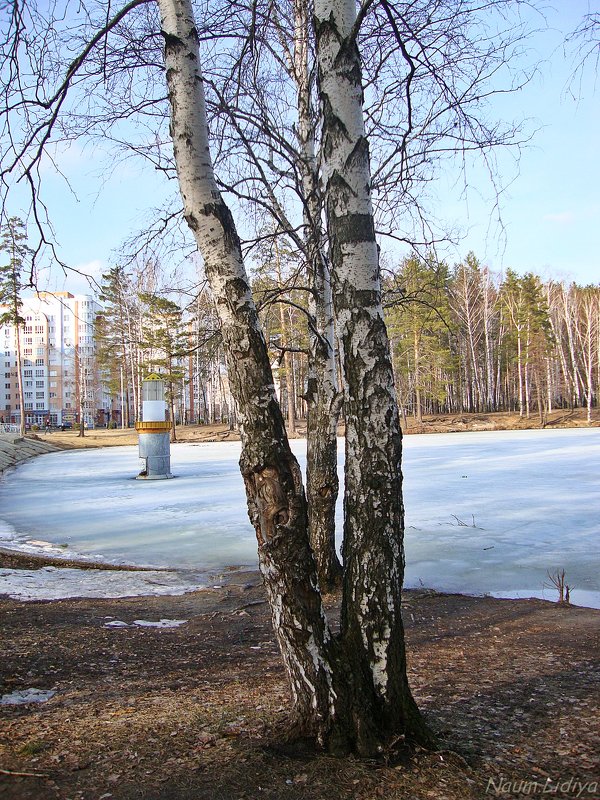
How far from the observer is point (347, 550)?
9.32ft

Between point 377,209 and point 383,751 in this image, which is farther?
point 377,209

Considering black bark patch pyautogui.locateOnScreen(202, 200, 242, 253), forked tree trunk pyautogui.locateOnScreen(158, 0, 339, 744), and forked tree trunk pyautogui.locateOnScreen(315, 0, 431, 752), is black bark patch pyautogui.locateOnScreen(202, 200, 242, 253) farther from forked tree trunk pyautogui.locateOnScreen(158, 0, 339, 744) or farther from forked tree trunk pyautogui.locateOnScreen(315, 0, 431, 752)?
forked tree trunk pyautogui.locateOnScreen(315, 0, 431, 752)

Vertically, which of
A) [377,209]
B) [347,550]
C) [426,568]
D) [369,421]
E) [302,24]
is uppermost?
[302,24]

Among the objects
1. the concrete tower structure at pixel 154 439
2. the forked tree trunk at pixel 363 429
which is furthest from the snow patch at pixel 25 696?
the concrete tower structure at pixel 154 439

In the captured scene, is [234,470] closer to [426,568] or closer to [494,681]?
[426,568]

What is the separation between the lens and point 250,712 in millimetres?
3213

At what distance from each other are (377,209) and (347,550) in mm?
4706

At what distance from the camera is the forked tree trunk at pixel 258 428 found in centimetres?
270

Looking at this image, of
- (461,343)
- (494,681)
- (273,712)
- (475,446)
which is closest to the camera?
(273,712)

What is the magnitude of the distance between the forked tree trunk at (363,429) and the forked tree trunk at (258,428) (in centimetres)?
19

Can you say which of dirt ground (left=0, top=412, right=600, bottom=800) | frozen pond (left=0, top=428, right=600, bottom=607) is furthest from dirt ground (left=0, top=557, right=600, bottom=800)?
frozen pond (left=0, top=428, right=600, bottom=607)

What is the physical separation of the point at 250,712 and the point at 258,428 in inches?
62.7

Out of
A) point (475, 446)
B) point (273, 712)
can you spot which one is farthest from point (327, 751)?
point (475, 446)

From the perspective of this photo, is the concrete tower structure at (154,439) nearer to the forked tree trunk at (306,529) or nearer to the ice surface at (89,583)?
the ice surface at (89,583)
